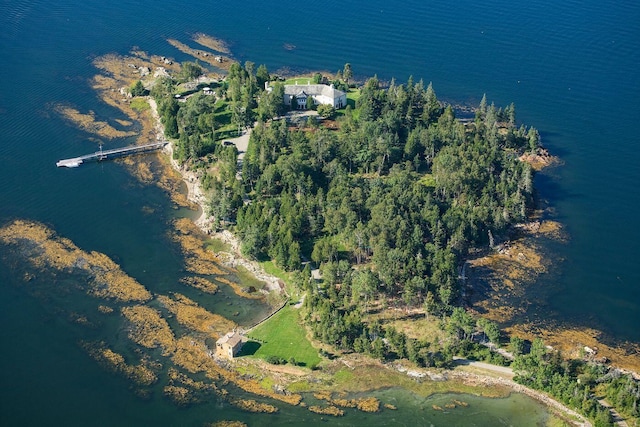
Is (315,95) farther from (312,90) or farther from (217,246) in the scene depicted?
(217,246)

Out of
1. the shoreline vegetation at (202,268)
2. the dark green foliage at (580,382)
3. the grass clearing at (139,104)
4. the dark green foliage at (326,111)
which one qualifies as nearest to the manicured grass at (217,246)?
the shoreline vegetation at (202,268)

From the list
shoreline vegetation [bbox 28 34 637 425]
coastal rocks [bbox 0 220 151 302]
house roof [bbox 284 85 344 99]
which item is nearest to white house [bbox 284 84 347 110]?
house roof [bbox 284 85 344 99]

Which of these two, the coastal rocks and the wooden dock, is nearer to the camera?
the coastal rocks

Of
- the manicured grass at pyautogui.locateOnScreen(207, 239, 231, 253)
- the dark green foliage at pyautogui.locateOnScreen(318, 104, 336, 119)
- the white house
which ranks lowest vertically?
the manicured grass at pyautogui.locateOnScreen(207, 239, 231, 253)

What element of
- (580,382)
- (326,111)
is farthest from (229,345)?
(326,111)

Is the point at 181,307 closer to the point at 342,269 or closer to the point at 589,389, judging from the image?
the point at 342,269

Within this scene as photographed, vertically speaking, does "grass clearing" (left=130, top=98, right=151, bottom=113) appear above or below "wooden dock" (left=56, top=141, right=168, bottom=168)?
above

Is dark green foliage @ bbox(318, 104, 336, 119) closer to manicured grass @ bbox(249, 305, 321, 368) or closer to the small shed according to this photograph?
manicured grass @ bbox(249, 305, 321, 368)

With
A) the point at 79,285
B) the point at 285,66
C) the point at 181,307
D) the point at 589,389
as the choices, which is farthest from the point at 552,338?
the point at 285,66
